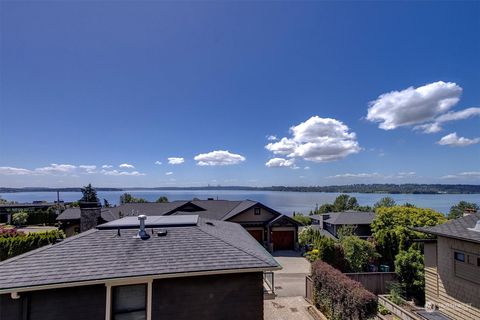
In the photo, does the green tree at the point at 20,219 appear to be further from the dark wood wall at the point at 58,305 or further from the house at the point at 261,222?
the dark wood wall at the point at 58,305

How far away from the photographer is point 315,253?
20531 mm

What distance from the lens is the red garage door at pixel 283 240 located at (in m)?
28.6

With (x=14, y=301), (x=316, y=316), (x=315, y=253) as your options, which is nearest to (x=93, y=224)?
(x=14, y=301)

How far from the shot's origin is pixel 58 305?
6.49 m

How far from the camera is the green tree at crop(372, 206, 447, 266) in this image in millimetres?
20312

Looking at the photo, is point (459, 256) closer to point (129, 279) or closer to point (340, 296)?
point (340, 296)

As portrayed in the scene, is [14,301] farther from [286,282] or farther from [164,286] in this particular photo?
[286,282]

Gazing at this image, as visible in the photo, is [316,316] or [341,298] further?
[316,316]

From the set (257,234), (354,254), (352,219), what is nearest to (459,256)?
(354,254)

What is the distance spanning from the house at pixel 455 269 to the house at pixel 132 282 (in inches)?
366

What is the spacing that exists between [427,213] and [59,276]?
103 ft

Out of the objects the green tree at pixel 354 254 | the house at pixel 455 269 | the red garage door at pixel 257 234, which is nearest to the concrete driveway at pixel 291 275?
the red garage door at pixel 257 234

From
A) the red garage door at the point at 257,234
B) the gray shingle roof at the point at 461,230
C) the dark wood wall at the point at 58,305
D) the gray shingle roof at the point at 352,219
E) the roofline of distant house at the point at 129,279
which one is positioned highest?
the gray shingle roof at the point at 461,230

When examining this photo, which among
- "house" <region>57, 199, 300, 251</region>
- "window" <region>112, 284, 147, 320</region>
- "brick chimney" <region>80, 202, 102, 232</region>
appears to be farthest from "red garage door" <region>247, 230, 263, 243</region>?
"window" <region>112, 284, 147, 320</region>
